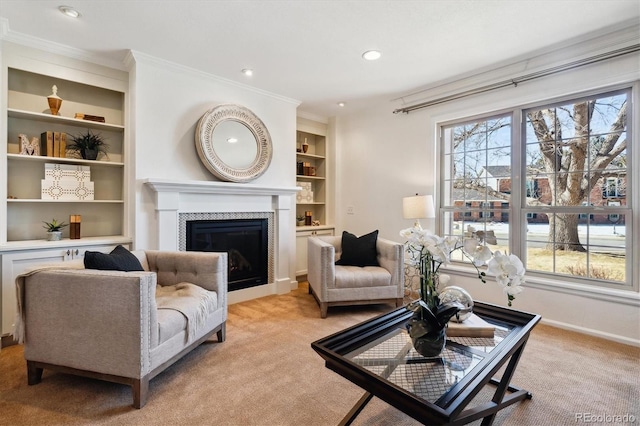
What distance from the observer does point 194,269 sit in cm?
245

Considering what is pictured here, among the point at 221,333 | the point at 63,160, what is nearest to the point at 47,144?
the point at 63,160

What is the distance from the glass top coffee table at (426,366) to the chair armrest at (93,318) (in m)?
1.02

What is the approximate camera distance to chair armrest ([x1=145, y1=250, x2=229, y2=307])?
7.91ft

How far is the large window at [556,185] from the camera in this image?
8.50ft

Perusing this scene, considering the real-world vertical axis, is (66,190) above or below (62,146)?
below

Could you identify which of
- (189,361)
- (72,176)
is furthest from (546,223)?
(72,176)

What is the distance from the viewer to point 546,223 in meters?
2.95

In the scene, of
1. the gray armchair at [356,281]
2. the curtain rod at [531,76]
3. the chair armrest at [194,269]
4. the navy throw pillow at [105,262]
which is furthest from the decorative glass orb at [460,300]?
the curtain rod at [531,76]

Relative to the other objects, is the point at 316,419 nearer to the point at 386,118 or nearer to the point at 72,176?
the point at 72,176

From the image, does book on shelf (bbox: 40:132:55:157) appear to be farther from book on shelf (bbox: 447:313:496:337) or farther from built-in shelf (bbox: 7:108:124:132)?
book on shelf (bbox: 447:313:496:337)

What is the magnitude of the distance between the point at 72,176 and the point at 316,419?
294 cm

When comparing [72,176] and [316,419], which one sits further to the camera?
[72,176]

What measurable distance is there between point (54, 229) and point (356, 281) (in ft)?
9.05

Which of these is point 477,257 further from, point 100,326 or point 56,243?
point 56,243
